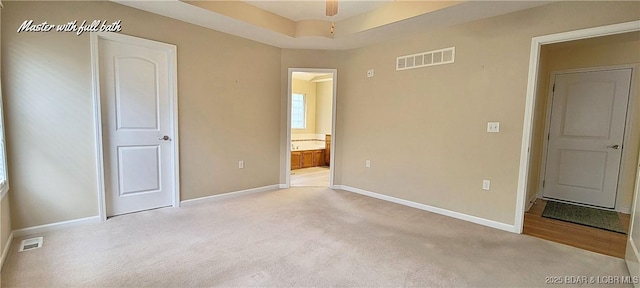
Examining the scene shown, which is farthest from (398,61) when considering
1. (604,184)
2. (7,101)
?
(7,101)

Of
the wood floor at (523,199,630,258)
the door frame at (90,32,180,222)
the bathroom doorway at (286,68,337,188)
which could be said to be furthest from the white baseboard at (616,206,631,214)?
the door frame at (90,32,180,222)

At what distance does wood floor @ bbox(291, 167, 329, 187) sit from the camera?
16.4 ft

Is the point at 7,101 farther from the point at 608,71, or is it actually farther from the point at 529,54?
the point at 608,71

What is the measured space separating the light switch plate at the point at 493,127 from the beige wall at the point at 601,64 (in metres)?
0.88

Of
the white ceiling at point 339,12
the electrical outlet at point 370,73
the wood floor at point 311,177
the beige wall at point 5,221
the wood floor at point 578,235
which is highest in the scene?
the white ceiling at point 339,12

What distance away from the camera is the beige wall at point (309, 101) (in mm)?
7414

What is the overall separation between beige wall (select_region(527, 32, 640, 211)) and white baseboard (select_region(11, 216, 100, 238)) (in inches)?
209

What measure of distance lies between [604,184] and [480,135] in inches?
92.1

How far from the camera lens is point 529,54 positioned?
2.75 meters

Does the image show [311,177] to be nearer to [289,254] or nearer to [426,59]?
[426,59]

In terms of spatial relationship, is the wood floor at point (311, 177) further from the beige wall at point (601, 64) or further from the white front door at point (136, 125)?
the beige wall at point (601, 64)

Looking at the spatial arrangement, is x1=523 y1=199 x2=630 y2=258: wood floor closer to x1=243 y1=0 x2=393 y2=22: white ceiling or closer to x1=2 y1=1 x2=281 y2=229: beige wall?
x1=243 y1=0 x2=393 y2=22: white ceiling

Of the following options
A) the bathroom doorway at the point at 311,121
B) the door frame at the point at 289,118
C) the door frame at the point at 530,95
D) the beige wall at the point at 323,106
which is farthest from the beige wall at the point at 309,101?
the door frame at the point at 530,95

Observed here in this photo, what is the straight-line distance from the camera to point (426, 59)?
3.52m
